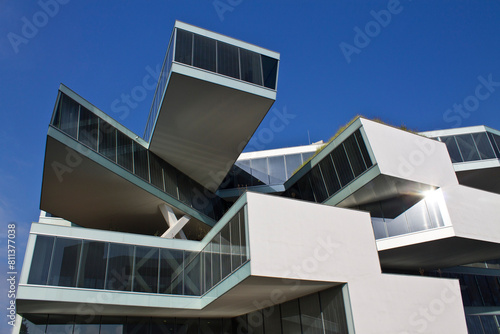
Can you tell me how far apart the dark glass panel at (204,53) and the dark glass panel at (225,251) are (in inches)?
258

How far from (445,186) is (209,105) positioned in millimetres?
10458

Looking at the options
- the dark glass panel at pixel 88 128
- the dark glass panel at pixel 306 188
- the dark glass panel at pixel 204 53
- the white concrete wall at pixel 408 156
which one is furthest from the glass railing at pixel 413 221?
the dark glass panel at pixel 88 128

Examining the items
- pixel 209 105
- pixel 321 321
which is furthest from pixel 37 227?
pixel 321 321

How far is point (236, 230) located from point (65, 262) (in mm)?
6203

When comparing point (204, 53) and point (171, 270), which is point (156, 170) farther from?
point (204, 53)

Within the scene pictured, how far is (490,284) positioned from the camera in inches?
850

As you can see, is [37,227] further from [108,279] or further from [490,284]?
[490,284]

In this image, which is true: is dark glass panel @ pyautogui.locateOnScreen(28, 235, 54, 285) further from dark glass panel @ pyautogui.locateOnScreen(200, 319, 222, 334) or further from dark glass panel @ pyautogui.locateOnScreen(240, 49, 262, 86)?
dark glass panel @ pyautogui.locateOnScreen(240, 49, 262, 86)

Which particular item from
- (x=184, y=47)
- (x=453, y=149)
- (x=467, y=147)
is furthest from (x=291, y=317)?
(x=467, y=147)

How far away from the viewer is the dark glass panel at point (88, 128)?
15.1 meters

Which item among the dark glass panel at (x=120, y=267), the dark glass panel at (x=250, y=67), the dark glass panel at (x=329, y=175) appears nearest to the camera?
the dark glass panel at (x=120, y=267)

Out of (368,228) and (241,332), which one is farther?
(241,332)

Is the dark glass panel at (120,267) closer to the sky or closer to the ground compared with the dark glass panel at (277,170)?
closer to the ground

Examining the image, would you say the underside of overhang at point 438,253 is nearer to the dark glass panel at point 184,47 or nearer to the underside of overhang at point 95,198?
the underside of overhang at point 95,198
